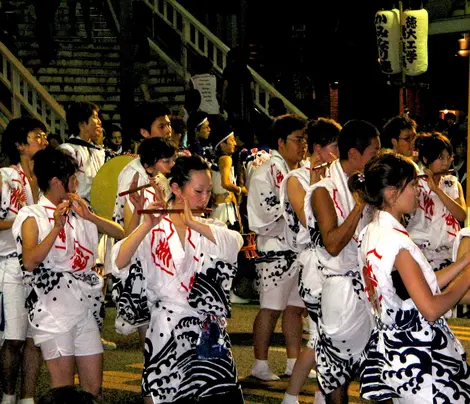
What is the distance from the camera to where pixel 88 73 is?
2125 cm

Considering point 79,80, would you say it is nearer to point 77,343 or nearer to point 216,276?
point 77,343

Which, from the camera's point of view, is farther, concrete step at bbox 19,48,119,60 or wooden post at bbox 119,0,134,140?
concrete step at bbox 19,48,119,60

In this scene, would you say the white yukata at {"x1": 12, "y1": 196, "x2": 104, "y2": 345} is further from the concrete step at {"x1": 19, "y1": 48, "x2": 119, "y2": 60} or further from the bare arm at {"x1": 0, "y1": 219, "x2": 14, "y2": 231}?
the concrete step at {"x1": 19, "y1": 48, "x2": 119, "y2": 60}

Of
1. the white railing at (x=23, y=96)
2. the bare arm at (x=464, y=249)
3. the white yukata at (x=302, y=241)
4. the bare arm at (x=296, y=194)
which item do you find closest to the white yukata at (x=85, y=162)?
the white yukata at (x=302, y=241)

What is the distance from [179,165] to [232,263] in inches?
25.0

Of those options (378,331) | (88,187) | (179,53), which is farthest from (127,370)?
(179,53)

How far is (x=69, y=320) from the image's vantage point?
21.8 feet

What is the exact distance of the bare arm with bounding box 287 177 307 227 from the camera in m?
7.76

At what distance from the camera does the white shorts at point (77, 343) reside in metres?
6.58

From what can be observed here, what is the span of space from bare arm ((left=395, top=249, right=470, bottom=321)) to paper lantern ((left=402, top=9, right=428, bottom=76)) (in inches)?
547

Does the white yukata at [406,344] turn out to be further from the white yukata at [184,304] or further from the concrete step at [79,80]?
the concrete step at [79,80]

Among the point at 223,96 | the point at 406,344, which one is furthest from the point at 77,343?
the point at 223,96

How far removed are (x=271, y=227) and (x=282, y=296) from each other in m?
0.63

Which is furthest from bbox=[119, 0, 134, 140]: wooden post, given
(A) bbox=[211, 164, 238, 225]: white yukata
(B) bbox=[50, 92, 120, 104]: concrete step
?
(A) bbox=[211, 164, 238, 225]: white yukata
